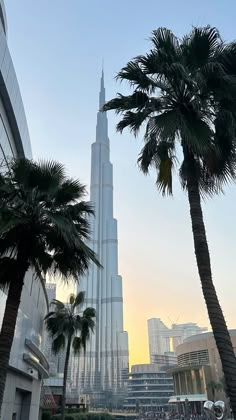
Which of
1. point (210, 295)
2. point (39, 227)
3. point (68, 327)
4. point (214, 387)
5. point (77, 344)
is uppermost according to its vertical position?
point (214, 387)

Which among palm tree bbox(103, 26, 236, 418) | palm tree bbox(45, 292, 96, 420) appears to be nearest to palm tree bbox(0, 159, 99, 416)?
palm tree bbox(103, 26, 236, 418)

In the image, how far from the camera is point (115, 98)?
11.0 m

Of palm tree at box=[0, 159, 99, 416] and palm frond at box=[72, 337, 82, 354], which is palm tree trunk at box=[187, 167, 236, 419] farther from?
palm frond at box=[72, 337, 82, 354]

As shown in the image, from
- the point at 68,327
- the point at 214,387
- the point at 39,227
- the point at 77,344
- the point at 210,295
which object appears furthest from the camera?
the point at 214,387

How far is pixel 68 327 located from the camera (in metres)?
33.9

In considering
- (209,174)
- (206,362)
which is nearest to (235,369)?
(209,174)

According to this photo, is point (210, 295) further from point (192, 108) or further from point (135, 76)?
point (135, 76)

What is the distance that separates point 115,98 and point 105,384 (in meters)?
184

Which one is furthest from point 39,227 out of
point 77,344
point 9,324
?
point 77,344

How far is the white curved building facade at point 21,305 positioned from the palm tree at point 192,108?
25.2 ft

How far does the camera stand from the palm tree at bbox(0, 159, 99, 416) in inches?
411

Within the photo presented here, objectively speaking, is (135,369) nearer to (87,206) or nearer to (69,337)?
(69,337)

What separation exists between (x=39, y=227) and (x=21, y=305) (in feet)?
41.6

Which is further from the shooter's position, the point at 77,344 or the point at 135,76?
the point at 77,344
